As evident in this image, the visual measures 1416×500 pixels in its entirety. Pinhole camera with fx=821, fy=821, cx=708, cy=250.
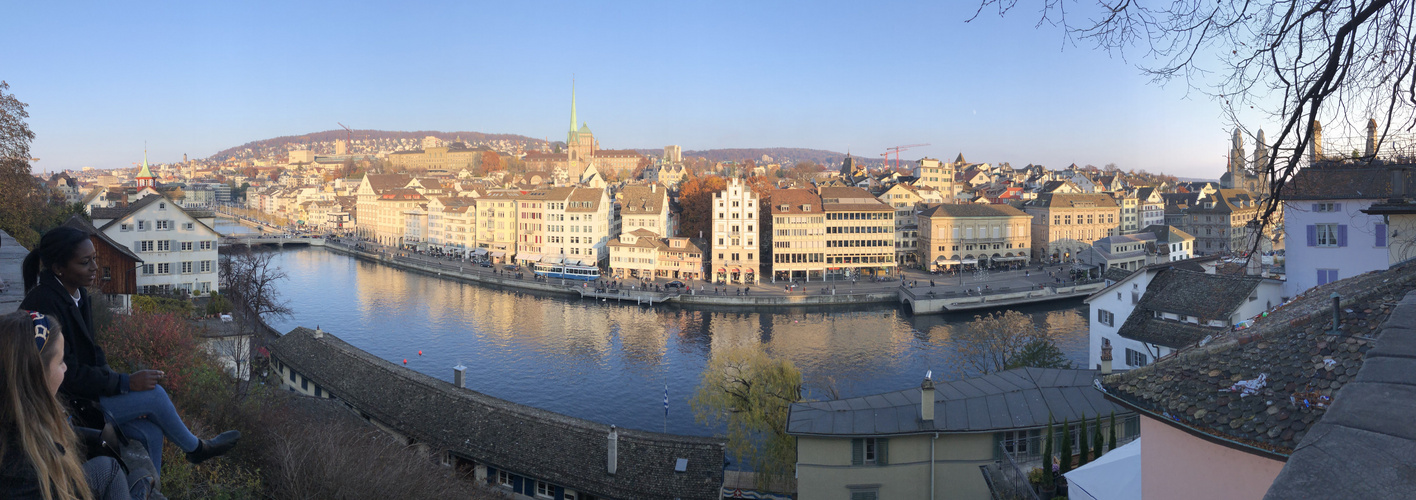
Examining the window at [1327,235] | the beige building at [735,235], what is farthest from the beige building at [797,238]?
the window at [1327,235]

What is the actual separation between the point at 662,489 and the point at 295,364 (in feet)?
32.5

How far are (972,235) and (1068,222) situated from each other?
7.01 meters

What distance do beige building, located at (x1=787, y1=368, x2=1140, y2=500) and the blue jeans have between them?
24.8 feet

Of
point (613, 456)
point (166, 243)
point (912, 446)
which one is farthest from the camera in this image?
point (166, 243)

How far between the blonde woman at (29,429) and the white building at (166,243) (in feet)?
76.3

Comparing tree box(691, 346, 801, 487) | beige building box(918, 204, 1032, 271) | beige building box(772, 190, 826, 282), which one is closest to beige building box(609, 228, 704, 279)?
beige building box(772, 190, 826, 282)

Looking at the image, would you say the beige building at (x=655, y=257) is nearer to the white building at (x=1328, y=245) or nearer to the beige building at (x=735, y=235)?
the beige building at (x=735, y=235)

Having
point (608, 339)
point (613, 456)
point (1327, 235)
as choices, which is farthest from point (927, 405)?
point (608, 339)

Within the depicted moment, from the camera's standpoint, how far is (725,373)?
15328 mm

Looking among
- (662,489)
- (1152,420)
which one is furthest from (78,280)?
(662,489)

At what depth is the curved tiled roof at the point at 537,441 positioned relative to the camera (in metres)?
11.4

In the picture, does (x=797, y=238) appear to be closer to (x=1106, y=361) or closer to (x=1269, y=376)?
(x=1106, y=361)

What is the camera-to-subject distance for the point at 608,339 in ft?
87.9

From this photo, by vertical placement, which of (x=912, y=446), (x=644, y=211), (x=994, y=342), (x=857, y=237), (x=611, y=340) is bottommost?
(x=611, y=340)
